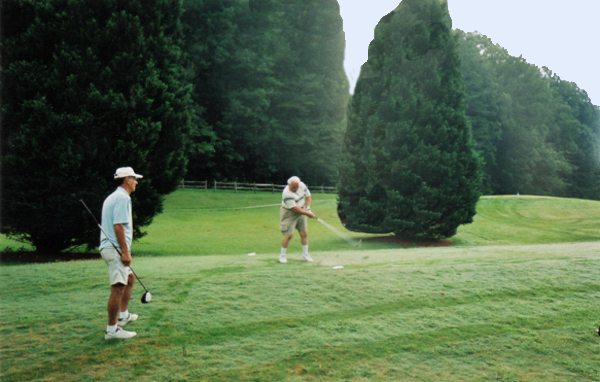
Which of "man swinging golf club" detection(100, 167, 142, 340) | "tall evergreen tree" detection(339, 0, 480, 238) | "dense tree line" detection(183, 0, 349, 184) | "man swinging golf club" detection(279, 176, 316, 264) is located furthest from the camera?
"dense tree line" detection(183, 0, 349, 184)

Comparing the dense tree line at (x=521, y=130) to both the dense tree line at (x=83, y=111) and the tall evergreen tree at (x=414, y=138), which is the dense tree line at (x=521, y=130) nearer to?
the tall evergreen tree at (x=414, y=138)

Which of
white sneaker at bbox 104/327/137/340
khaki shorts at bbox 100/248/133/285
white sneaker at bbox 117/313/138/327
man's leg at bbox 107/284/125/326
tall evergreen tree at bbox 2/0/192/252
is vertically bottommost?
white sneaker at bbox 104/327/137/340

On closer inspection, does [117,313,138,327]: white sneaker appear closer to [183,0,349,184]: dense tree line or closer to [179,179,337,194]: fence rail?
[183,0,349,184]: dense tree line

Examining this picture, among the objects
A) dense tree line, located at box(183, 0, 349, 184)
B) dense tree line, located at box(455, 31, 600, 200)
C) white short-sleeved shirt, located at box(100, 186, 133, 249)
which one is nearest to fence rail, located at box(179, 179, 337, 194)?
dense tree line, located at box(183, 0, 349, 184)

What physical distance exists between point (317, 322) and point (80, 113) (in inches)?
451

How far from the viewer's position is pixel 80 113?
49.6 ft

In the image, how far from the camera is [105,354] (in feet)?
19.0

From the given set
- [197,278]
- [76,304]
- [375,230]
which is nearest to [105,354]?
[76,304]

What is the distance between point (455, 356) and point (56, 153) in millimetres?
12852

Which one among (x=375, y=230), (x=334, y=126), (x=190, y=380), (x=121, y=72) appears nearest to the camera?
(x=190, y=380)

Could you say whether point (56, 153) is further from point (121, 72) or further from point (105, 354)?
point (105, 354)

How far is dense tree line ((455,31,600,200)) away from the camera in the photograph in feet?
179

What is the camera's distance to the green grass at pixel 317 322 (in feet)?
18.6

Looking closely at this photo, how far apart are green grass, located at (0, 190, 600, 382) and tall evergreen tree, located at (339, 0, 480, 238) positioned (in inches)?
453
